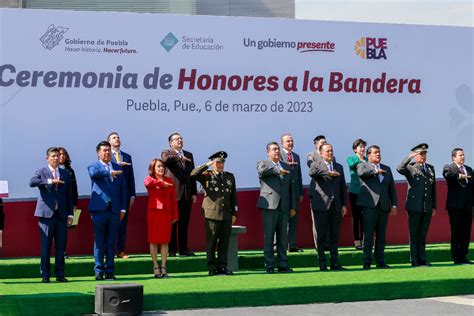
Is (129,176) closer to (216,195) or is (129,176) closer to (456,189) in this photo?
(216,195)

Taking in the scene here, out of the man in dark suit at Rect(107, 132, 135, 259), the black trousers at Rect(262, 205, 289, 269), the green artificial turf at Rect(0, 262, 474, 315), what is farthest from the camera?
the man in dark suit at Rect(107, 132, 135, 259)

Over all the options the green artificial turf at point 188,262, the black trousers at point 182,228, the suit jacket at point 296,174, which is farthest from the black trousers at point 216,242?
the suit jacket at point 296,174

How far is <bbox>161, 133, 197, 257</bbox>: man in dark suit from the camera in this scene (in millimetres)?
12523

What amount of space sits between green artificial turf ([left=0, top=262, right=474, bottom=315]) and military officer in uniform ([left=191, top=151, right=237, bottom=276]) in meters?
0.27

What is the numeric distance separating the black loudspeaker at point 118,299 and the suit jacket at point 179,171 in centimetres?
345

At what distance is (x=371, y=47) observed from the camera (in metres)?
14.5

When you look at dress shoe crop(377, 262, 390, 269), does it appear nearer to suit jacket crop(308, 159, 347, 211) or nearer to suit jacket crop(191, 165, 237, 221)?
suit jacket crop(308, 159, 347, 211)

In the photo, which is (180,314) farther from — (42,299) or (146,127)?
(146,127)

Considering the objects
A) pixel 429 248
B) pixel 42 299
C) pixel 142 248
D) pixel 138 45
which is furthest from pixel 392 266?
pixel 42 299

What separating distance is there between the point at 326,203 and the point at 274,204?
67 centimetres

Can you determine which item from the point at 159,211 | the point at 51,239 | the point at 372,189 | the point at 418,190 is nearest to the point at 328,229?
the point at 372,189

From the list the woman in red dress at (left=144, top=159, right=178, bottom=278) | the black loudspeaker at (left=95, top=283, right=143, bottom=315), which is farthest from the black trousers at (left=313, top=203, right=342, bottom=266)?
the black loudspeaker at (left=95, top=283, right=143, bottom=315)

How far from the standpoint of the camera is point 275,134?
14.0m

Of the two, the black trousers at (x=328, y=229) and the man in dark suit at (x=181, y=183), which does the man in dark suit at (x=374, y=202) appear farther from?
the man in dark suit at (x=181, y=183)
